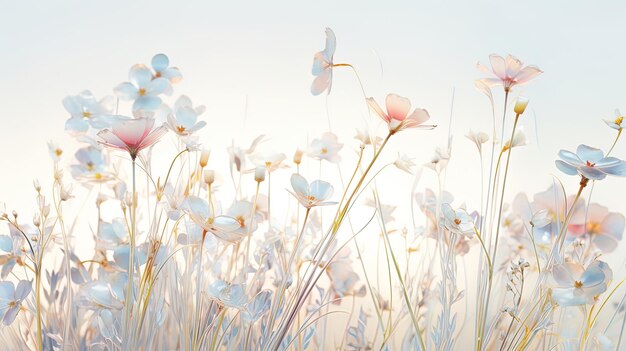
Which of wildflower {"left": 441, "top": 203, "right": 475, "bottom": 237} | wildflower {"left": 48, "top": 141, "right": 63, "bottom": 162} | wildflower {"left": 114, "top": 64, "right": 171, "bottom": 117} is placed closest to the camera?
wildflower {"left": 441, "top": 203, "right": 475, "bottom": 237}

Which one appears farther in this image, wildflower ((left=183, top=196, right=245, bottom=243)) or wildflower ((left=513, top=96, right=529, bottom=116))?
wildflower ((left=513, top=96, right=529, bottom=116))

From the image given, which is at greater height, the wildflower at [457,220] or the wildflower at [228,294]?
the wildflower at [457,220]

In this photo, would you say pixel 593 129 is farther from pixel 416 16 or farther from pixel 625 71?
pixel 416 16

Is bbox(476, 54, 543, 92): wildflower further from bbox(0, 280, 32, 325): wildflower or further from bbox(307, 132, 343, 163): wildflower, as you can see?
bbox(0, 280, 32, 325): wildflower

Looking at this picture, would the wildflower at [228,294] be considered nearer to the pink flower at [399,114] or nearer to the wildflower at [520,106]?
the pink flower at [399,114]

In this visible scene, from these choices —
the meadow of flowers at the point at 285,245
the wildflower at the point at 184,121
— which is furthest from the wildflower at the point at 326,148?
the wildflower at the point at 184,121

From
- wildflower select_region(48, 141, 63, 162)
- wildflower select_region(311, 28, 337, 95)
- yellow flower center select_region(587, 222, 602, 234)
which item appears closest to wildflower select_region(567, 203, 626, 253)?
yellow flower center select_region(587, 222, 602, 234)
